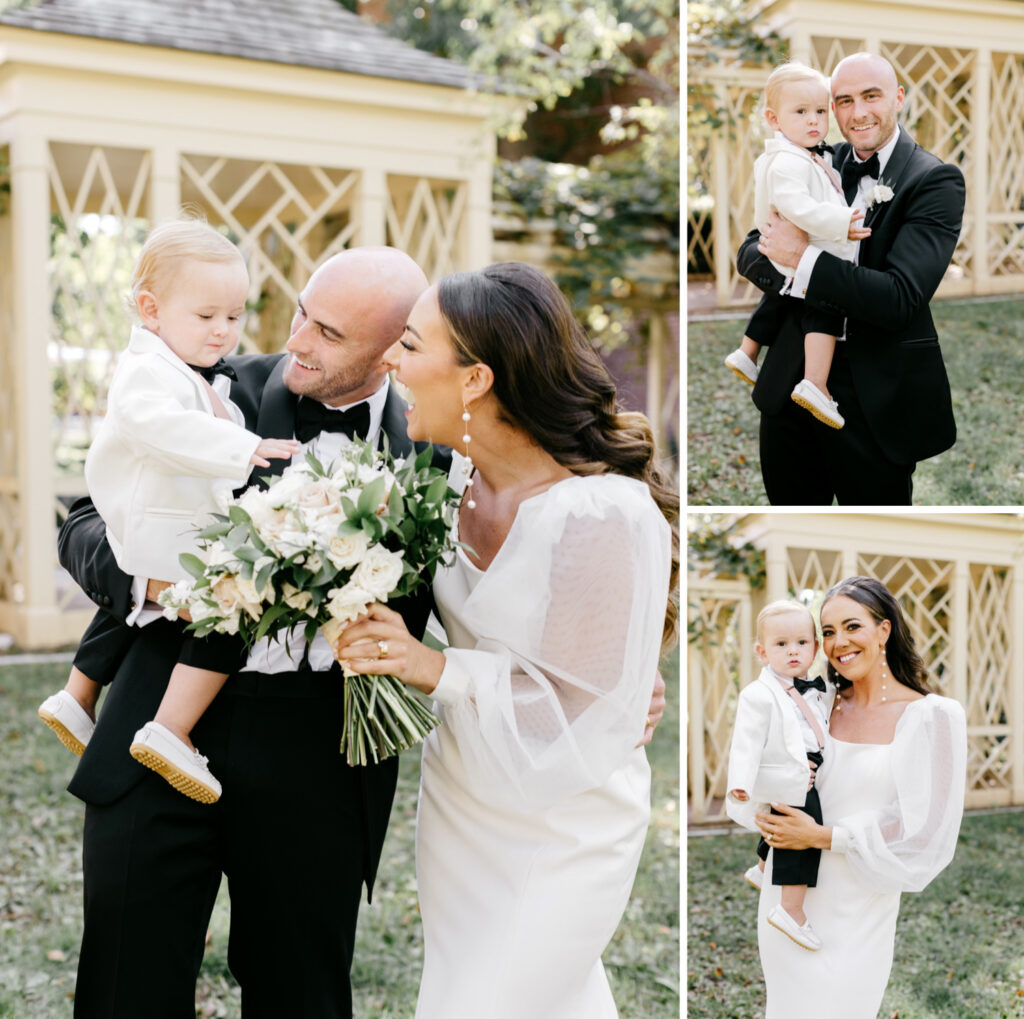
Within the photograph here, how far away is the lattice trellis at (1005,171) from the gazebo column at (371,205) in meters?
6.48

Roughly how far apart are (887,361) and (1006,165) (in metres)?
0.51

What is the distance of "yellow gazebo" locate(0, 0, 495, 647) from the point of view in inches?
314

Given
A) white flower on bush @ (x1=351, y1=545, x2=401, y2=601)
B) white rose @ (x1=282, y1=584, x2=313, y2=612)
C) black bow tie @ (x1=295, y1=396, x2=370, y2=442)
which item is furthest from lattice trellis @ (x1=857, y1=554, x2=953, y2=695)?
white rose @ (x1=282, y1=584, x2=313, y2=612)

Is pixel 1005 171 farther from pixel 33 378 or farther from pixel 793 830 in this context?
pixel 33 378

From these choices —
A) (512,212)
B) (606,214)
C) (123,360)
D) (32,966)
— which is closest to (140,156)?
(512,212)

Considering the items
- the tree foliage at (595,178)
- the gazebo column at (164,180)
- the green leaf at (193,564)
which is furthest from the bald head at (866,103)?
the tree foliage at (595,178)

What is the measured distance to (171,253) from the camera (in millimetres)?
2576

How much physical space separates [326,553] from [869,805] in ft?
→ 5.28

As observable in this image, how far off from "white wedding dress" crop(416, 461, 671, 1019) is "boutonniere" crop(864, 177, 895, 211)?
2.56 feet

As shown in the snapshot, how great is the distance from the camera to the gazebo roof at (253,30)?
8.01 metres

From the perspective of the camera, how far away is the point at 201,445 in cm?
238

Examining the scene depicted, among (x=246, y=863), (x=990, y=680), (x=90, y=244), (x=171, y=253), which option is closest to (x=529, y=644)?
(x=246, y=863)

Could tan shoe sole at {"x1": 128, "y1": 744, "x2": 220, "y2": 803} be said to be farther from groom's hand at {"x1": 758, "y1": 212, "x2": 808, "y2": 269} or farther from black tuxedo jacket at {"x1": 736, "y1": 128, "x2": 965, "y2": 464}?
groom's hand at {"x1": 758, "y1": 212, "x2": 808, "y2": 269}

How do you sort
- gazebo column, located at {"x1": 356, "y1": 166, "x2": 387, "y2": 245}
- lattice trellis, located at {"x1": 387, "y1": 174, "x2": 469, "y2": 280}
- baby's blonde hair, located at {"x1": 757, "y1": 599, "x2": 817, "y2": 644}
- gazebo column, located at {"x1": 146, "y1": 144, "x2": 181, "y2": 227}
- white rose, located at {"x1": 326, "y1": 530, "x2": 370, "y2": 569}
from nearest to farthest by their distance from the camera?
white rose, located at {"x1": 326, "y1": 530, "x2": 370, "y2": 569}, baby's blonde hair, located at {"x1": 757, "y1": 599, "x2": 817, "y2": 644}, gazebo column, located at {"x1": 146, "y1": 144, "x2": 181, "y2": 227}, gazebo column, located at {"x1": 356, "y1": 166, "x2": 387, "y2": 245}, lattice trellis, located at {"x1": 387, "y1": 174, "x2": 469, "y2": 280}
